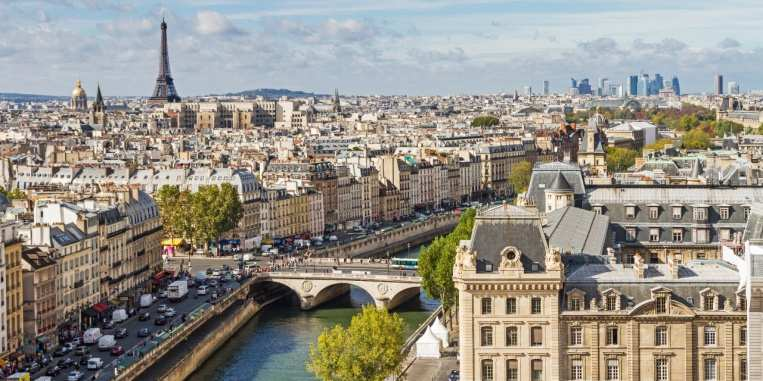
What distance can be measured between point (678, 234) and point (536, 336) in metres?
20.2

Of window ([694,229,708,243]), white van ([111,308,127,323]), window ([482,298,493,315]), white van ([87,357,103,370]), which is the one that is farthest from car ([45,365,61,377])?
window ([694,229,708,243])

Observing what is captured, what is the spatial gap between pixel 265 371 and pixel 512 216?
68.8 ft

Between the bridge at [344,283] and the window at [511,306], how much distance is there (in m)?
31.5

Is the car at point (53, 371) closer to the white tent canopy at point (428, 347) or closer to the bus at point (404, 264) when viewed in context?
the white tent canopy at point (428, 347)

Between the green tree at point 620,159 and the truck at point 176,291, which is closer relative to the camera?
the truck at point 176,291

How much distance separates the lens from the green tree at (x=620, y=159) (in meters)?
137

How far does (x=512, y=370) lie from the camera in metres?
43.2

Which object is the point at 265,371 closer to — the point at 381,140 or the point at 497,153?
the point at 497,153

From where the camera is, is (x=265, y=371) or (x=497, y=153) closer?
(x=265, y=371)

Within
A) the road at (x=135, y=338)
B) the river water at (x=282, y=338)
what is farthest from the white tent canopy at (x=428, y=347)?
the road at (x=135, y=338)

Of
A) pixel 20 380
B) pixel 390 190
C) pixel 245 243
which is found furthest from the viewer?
pixel 390 190

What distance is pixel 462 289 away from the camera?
42875mm

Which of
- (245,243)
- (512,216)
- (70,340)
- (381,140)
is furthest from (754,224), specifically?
(381,140)

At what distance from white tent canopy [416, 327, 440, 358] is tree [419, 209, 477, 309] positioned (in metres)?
6.48
